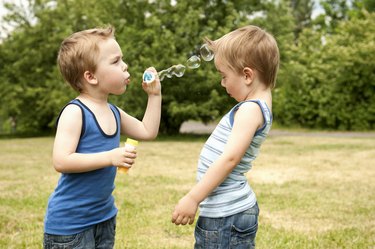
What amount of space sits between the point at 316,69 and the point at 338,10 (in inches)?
485

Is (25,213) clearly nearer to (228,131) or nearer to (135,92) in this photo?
(228,131)

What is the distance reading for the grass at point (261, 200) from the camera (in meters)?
4.07

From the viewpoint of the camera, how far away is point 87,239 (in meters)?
2.39

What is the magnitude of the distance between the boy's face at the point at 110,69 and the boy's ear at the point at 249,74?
1.95 ft

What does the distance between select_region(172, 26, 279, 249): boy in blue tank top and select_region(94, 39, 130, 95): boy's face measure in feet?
1.56

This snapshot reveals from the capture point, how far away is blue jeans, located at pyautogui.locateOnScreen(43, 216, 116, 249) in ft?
7.73

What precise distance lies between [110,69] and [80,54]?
155 millimetres

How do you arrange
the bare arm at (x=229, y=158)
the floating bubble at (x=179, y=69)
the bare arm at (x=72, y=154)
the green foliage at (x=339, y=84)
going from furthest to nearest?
1. the green foliage at (x=339, y=84)
2. the floating bubble at (x=179, y=69)
3. the bare arm at (x=72, y=154)
4. the bare arm at (x=229, y=158)

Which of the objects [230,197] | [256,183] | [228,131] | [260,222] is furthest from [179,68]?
[256,183]

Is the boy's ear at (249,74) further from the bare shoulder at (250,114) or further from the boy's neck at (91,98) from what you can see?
the boy's neck at (91,98)

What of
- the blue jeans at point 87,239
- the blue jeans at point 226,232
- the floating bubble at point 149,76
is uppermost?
the floating bubble at point 149,76

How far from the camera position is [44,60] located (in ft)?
63.4

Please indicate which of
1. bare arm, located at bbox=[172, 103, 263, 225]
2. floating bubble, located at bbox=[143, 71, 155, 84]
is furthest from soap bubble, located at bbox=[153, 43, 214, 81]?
bare arm, located at bbox=[172, 103, 263, 225]

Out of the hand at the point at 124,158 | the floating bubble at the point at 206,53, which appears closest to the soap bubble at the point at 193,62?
the floating bubble at the point at 206,53
